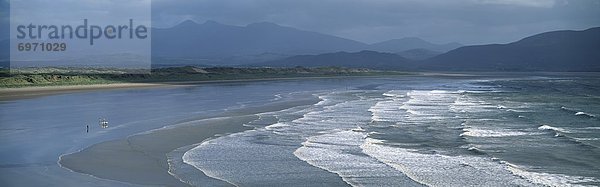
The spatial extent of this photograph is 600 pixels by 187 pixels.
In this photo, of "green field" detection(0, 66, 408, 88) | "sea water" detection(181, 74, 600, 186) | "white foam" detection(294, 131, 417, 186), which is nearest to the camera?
"white foam" detection(294, 131, 417, 186)

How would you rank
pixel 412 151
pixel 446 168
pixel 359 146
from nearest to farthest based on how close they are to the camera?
1. pixel 446 168
2. pixel 412 151
3. pixel 359 146

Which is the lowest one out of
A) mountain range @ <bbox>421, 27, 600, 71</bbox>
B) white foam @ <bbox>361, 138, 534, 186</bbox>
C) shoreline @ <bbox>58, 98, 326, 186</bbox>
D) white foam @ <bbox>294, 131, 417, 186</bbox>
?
shoreline @ <bbox>58, 98, 326, 186</bbox>

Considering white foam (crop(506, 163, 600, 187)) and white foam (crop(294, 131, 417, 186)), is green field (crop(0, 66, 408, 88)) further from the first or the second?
white foam (crop(506, 163, 600, 187))

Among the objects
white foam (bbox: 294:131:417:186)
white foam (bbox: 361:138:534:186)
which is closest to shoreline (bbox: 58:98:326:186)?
white foam (bbox: 294:131:417:186)

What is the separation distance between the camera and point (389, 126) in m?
20.1

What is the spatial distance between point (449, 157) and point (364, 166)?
7.15ft

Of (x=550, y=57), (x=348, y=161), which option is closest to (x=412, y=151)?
(x=348, y=161)

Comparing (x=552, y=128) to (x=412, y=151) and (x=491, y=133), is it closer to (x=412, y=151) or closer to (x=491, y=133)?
(x=491, y=133)

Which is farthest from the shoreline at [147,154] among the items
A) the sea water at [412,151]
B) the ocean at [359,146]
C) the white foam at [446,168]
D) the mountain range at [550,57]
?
the mountain range at [550,57]

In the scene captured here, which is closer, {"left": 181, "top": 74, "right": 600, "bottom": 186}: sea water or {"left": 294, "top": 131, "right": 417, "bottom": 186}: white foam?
{"left": 294, "top": 131, "right": 417, "bottom": 186}: white foam

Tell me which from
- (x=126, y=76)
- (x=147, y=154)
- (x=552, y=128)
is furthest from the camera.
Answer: (x=126, y=76)

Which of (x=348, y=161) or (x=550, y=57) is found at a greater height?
(x=550, y=57)

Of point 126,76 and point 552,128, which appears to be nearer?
point 552,128

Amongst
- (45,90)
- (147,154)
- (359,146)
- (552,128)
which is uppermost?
(552,128)
